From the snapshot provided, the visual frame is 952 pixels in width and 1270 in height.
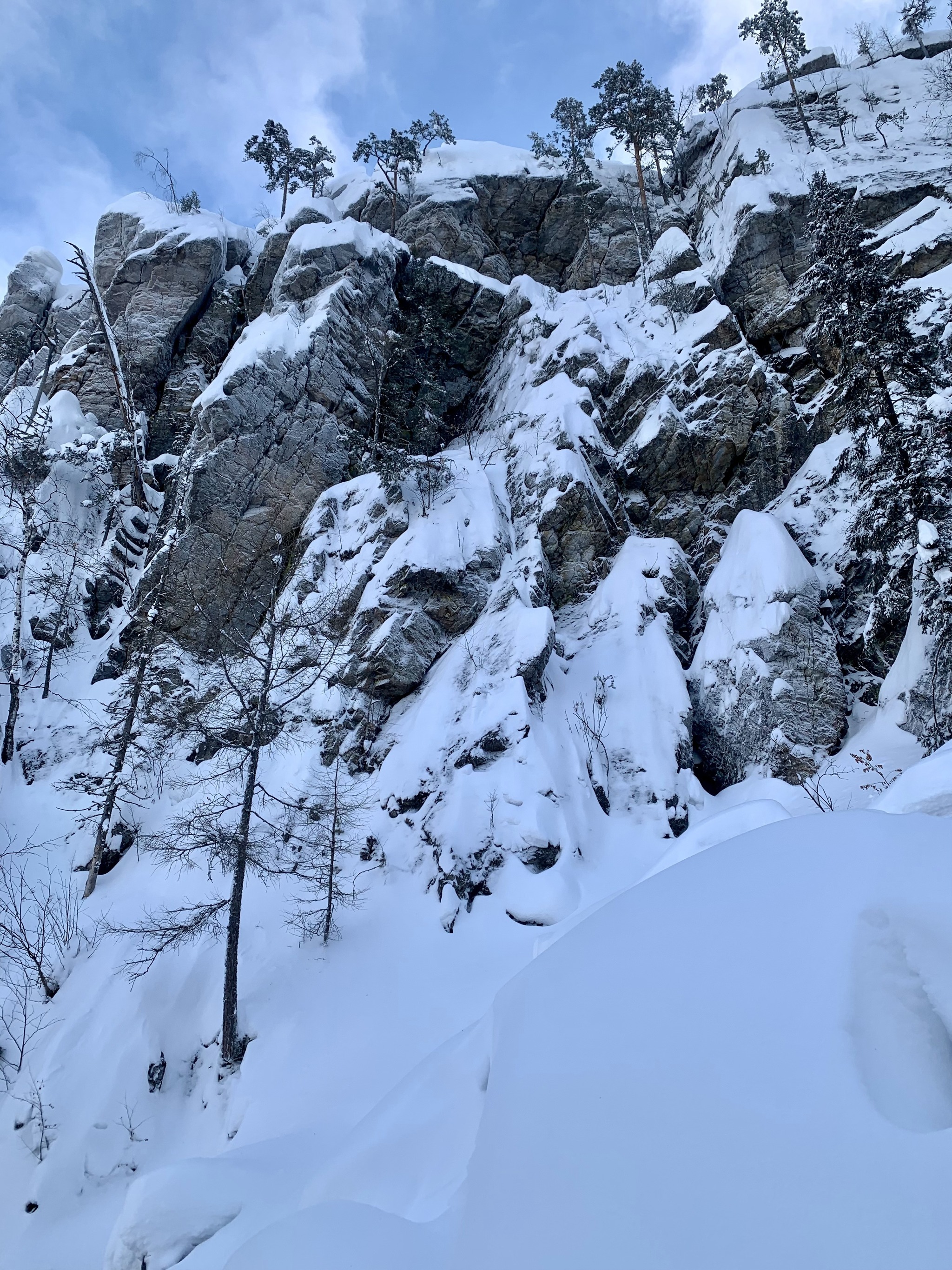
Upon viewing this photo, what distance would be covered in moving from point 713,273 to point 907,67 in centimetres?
2371

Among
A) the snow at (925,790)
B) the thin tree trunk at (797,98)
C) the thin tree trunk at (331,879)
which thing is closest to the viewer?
the snow at (925,790)

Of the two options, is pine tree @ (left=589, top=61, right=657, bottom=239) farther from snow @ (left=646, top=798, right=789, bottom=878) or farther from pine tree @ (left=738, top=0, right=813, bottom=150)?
snow @ (left=646, top=798, right=789, bottom=878)

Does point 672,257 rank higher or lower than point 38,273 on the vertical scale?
lower

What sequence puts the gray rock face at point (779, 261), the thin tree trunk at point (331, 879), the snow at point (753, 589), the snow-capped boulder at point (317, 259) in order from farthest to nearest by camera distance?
the snow-capped boulder at point (317, 259) < the gray rock face at point (779, 261) < the snow at point (753, 589) < the thin tree trunk at point (331, 879)

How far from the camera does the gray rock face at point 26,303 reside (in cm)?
3191

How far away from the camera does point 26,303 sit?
116 ft

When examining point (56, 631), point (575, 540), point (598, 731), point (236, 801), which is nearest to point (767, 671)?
point (598, 731)

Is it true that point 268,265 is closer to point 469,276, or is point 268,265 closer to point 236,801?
point 469,276

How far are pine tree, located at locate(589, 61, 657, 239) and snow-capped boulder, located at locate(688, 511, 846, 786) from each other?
28398mm

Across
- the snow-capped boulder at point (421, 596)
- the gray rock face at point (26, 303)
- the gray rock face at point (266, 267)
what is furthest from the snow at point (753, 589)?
the gray rock face at point (26, 303)

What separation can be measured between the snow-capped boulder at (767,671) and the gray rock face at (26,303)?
39.4m

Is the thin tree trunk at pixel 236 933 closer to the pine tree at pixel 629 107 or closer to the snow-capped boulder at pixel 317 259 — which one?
the snow-capped boulder at pixel 317 259

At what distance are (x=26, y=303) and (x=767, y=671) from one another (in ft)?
155

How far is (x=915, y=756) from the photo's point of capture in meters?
12.3
